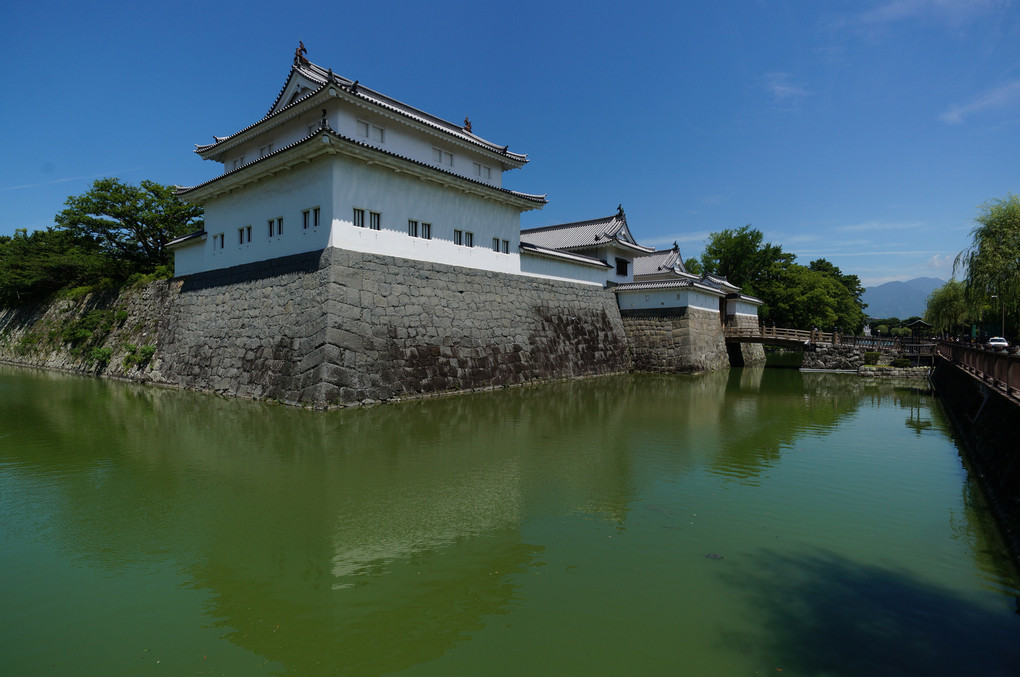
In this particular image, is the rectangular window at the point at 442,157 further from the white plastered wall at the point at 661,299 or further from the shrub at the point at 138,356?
the shrub at the point at 138,356

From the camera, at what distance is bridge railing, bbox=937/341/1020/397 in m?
7.30

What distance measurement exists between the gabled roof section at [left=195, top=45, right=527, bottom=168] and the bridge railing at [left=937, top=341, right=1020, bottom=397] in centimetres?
1394

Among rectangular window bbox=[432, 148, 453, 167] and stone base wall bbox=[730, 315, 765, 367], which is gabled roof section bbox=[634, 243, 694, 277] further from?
rectangular window bbox=[432, 148, 453, 167]

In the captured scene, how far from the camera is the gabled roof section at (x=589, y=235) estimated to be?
78.1 ft

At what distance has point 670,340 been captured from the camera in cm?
2222

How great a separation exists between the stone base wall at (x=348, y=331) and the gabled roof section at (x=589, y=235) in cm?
450

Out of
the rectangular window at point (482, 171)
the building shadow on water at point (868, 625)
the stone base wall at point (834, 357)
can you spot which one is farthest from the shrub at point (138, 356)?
the stone base wall at point (834, 357)

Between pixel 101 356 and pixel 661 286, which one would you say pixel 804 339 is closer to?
pixel 661 286

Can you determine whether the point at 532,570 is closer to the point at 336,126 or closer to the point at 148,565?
the point at 148,565

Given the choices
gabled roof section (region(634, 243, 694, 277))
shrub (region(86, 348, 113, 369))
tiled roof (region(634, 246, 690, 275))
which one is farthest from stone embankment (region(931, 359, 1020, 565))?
shrub (region(86, 348, 113, 369))

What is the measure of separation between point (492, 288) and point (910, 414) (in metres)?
11.3

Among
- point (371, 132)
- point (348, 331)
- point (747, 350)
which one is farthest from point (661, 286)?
point (348, 331)

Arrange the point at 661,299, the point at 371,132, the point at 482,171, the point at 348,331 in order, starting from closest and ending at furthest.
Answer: the point at 348,331 → the point at 371,132 → the point at 482,171 → the point at 661,299

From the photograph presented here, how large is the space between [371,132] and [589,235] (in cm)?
1305
